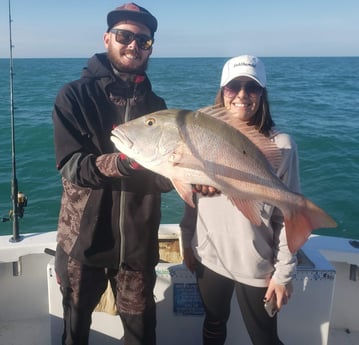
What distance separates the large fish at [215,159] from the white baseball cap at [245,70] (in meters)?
0.39

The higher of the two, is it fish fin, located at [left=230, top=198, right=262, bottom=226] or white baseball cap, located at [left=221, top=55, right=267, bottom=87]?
white baseball cap, located at [left=221, top=55, right=267, bottom=87]

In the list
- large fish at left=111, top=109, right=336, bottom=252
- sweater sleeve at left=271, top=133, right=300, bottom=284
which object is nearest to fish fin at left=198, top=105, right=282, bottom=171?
large fish at left=111, top=109, right=336, bottom=252

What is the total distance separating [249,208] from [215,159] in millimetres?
341

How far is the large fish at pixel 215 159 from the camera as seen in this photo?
1.97 meters

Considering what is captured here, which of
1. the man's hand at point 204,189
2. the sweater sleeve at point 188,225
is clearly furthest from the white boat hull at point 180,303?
the man's hand at point 204,189

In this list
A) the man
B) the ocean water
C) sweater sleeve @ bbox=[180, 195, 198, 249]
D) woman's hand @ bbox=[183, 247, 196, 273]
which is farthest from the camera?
the ocean water

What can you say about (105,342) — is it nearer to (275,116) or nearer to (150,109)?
(150,109)

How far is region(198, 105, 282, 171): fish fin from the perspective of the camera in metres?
2.06

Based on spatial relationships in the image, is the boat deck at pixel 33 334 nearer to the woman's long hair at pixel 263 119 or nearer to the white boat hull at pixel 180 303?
the white boat hull at pixel 180 303

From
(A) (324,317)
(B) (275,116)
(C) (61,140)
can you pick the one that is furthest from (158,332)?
(B) (275,116)

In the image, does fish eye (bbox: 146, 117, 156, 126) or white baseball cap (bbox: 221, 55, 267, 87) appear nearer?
fish eye (bbox: 146, 117, 156, 126)

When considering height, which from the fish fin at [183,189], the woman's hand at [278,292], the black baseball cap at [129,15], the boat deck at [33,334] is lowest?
the boat deck at [33,334]

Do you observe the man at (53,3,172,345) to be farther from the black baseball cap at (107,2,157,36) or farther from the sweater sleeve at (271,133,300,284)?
the sweater sleeve at (271,133,300,284)

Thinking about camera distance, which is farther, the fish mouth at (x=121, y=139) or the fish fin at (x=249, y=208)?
the fish fin at (x=249, y=208)
